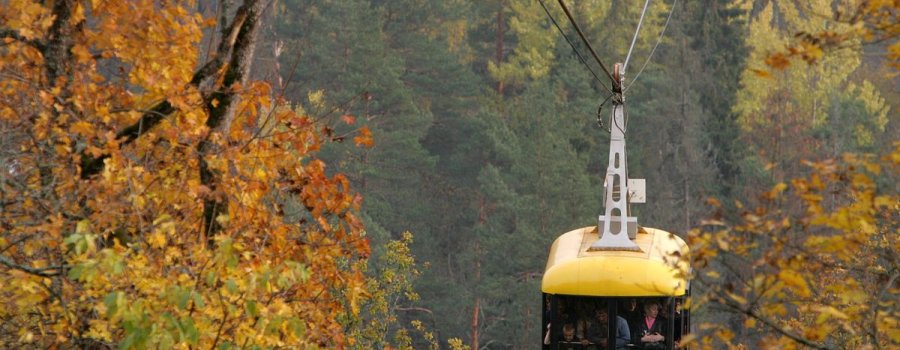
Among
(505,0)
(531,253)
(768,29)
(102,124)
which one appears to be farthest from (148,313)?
(768,29)

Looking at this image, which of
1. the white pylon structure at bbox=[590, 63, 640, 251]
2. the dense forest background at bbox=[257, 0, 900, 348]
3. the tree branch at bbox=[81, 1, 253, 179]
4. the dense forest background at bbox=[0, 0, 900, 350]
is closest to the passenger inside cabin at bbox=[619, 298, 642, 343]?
the white pylon structure at bbox=[590, 63, 640, 251]

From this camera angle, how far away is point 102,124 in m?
9.39

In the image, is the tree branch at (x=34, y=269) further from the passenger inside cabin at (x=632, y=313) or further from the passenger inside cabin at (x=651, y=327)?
the passenger inside cabin at (x=651, y=327)

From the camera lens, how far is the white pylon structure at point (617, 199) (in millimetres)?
11969

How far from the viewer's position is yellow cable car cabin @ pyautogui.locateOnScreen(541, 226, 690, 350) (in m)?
11.3

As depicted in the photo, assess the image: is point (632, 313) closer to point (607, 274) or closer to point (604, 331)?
point (604, 331)

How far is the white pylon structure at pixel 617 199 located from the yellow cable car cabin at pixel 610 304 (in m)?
0.22

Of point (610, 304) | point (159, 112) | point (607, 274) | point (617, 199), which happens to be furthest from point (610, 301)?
point (159, 112)

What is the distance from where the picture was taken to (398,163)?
43188 mm

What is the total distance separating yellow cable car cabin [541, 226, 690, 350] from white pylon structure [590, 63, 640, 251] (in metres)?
0.22

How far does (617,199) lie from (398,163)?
1195 inches

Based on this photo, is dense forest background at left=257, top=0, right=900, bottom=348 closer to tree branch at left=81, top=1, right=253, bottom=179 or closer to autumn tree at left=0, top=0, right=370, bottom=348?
autumn tree at left=0, top=0, right=370, bottom=348

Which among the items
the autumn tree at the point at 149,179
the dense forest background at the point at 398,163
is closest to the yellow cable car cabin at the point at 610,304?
the dense forest background at the point at 398,163

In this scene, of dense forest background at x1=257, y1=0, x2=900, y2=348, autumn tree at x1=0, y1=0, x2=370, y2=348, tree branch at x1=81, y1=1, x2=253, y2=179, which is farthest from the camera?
dense forest background at x1=257, y1=0, x2=900, y2=348
